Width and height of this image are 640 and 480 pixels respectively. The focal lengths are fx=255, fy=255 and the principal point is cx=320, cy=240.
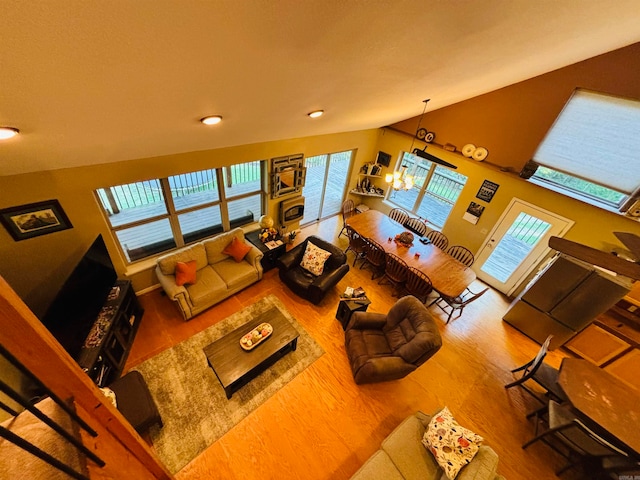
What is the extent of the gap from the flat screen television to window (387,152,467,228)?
5818 millimetres

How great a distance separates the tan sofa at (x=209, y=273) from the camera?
373 cm

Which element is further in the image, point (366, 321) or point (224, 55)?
point (366, 321)

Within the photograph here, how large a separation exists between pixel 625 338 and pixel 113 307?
6.80 m

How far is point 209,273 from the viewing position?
4164 mm

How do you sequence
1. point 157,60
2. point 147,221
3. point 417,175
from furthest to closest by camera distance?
point 417,175 → point 147,221 → point 157,60

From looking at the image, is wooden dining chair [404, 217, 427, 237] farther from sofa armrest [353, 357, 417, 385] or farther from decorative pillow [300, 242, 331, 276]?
sofa armrest [353, 357, 417, 385]

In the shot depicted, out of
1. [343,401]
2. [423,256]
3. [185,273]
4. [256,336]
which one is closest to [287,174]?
[185,273]

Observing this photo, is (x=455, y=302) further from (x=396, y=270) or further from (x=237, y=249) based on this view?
(x=237, y=249)

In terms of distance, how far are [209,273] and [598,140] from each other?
6.32 metres

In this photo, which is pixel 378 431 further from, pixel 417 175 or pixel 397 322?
pixel 417 175

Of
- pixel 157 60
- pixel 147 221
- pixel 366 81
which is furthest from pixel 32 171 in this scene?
pixel 366 81

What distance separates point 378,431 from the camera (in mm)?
3049

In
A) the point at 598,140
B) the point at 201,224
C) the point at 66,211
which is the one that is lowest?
the point at 201,224

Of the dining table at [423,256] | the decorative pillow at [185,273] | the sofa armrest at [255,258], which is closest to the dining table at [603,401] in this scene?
the dining table at [423,256]
